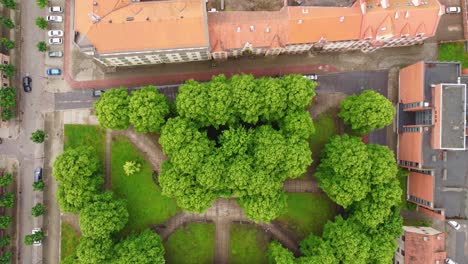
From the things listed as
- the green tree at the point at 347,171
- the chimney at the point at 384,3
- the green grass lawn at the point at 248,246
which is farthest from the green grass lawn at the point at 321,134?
the chimney at the point at 384,3

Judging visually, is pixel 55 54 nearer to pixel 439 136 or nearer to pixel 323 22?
pixel 323 22

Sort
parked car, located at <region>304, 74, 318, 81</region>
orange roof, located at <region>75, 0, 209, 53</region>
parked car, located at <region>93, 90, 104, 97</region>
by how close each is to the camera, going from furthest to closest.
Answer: parked car, located at <region>304, 74, 318, 81</region>, parked car, located at <region>93, 90, 104, 97</region>, orange roof, located at <region>75, 0, 209, 53</region>

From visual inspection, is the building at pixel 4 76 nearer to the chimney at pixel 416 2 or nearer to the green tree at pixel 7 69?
the green tree at pixel 7 69

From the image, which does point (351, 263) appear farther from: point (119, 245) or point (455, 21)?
point (455, 21)

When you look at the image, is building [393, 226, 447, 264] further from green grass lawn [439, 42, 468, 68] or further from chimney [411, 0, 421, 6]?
chimney [411, 0, 421, 6]

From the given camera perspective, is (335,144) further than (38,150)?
No

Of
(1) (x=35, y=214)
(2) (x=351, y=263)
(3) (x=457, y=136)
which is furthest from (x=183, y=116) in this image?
(3) (x=457, y=136)

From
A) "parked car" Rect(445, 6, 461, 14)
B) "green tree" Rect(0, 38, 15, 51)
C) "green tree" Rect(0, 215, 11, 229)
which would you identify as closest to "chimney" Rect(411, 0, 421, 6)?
"parked car" Rect(445, 6, 461, 14)
